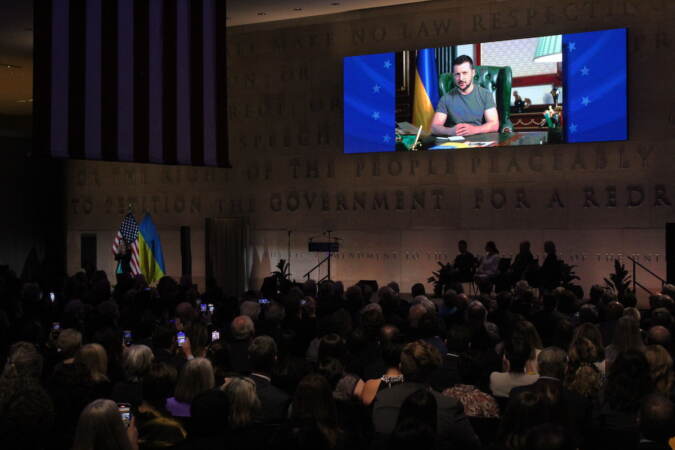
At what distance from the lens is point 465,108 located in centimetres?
1497

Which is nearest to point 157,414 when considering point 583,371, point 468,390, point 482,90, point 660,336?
point 468,390

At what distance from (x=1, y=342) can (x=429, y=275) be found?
9.92 meters

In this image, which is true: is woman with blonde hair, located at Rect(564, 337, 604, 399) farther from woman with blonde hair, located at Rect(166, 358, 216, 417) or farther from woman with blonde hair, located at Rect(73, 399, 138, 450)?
woman with blonde hair, located at Rect(73, 399, 138, 450)

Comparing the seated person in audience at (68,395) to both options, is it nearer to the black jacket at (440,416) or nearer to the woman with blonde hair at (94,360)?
the woman with blonde hair at (94,360)

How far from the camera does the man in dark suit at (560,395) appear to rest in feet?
11.7

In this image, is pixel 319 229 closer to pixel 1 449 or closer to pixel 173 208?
pixel 173 208

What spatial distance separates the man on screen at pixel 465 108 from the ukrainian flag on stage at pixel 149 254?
5728 mm

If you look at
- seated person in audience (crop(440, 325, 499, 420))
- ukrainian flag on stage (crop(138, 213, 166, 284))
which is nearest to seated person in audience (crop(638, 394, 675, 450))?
seated person in audience (crop(440, 325, 499, 420))

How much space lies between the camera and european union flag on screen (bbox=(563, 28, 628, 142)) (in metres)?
13.9

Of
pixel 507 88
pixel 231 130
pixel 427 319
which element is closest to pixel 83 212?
pixel 231 130

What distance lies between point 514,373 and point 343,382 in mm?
1071

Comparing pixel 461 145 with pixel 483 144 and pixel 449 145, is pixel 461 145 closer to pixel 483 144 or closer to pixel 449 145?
pixel 449 145

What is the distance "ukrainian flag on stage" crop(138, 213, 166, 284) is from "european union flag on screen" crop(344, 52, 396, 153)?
4145mm

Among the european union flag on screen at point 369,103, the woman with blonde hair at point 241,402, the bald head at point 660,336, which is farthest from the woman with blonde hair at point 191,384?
the european union flag on screen at point 369,103
